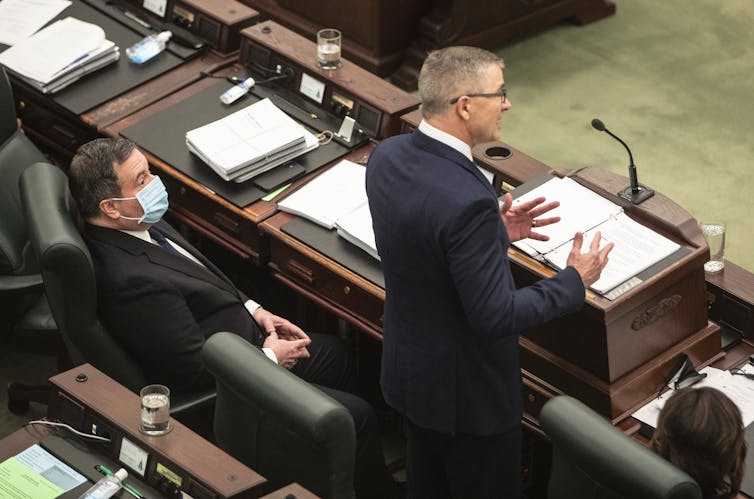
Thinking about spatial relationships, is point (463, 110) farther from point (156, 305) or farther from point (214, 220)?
point (214, 220)

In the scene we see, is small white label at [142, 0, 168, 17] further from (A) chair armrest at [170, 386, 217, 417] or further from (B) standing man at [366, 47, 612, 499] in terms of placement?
(B) standing man at [366, 47, 612, 499]

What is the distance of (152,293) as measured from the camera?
355 cm

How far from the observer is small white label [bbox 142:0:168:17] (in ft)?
16.3

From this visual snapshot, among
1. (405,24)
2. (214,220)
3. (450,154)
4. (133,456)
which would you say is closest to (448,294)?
(450,154)

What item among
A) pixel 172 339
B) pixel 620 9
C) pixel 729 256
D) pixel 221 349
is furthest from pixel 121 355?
pixel 620 9

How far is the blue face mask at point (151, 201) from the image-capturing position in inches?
144

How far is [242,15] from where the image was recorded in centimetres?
483

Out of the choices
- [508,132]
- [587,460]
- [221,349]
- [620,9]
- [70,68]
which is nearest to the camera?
[587,460]

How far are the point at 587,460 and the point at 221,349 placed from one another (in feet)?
2.88

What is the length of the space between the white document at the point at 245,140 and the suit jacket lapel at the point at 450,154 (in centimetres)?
132

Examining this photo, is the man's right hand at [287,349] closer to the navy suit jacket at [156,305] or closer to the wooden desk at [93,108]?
the navy suit jacket at [156,305]

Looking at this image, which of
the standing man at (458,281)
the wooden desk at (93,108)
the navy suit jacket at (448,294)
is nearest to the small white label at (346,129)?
the wooden desk at (93,108)

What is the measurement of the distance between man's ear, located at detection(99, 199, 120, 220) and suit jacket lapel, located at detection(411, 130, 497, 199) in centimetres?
106

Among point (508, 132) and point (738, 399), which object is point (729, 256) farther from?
point (738, 399)
